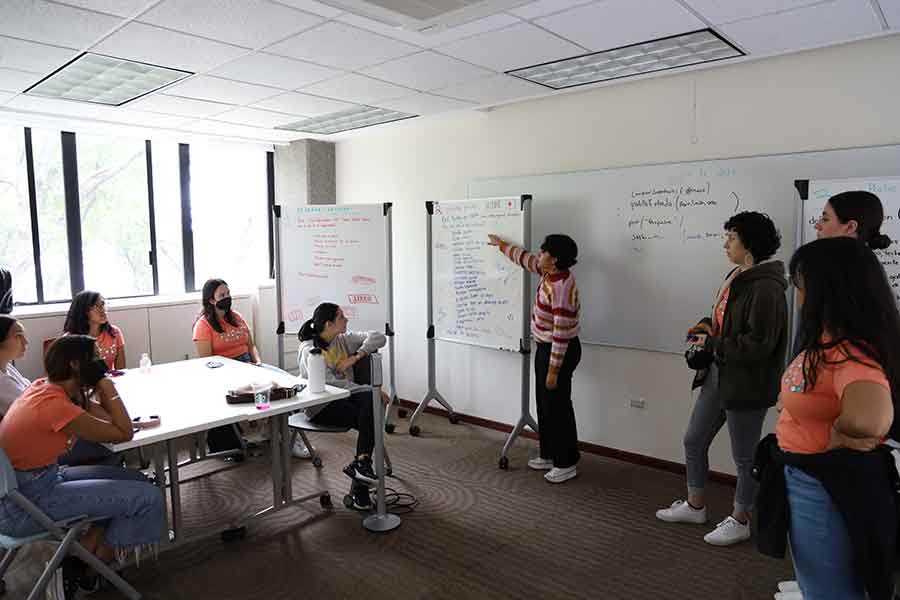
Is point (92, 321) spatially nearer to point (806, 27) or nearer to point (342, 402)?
point (342, 402)

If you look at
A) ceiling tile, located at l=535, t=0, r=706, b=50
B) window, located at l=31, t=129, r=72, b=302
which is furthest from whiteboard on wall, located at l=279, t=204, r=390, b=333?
ceiling tile, located at l=535, t=0, r=706, b=50

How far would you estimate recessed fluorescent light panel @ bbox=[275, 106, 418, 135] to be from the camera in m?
4.57

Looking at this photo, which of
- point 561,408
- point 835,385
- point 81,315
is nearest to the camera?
point 835,385

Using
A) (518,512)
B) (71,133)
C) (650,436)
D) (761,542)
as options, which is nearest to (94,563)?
(518,512)

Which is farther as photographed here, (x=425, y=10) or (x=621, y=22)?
(x=621, y=22)

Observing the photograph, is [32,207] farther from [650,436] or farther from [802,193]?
[802,193]

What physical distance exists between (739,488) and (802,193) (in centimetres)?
152

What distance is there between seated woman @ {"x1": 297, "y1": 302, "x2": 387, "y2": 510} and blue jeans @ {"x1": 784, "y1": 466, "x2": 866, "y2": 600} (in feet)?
6.98

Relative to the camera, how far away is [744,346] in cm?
266

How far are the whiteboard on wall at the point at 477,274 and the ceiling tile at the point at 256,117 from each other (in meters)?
1.40

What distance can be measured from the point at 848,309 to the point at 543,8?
1.70m

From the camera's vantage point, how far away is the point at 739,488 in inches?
116

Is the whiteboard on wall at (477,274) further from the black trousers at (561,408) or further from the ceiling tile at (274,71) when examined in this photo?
the ceiling tile at (274,71)

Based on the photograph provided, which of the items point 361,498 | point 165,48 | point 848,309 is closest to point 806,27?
point 848,309
